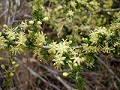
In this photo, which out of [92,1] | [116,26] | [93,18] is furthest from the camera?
[93,18]

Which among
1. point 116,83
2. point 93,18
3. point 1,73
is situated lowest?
point 116,83

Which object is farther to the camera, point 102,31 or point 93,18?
point 93,18

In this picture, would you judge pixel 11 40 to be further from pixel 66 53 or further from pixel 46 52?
pixel 66 53

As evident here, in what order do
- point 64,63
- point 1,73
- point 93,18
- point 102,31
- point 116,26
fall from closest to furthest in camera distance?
point 64,63
point 102,31
point 116,26
point 1,73
point 93,18

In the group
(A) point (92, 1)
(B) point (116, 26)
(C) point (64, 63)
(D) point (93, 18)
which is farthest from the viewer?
(D) point (93, 18)

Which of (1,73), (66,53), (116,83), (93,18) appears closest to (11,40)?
(66,53)

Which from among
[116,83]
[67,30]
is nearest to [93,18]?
[67,30]

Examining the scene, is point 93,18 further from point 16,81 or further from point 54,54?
point 54,54

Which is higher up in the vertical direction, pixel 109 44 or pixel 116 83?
pixel 109 44

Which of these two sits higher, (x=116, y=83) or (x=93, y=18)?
(x=93, y=18)

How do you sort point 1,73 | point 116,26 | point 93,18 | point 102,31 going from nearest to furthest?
point 102,31
point 116,26
point 1,73
point 93,18
